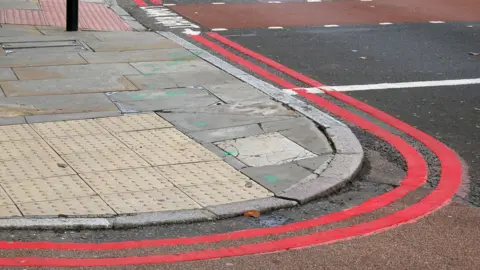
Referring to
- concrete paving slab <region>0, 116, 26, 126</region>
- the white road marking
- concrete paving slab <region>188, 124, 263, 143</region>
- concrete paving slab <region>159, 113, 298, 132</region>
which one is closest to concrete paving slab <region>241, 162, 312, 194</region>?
concrete paving slab <region>188, 124, 263, 143</region>

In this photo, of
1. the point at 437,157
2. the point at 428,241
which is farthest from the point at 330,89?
the point at 428,241

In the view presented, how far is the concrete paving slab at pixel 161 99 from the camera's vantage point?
32.0 ft

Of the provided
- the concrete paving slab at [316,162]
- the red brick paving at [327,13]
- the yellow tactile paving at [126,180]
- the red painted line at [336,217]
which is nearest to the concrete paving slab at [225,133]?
the concrete paving slab at [316,162]

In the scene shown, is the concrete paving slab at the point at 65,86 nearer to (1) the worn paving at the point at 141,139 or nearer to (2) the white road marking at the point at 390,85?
(1) the worn paving at the point at 141,139

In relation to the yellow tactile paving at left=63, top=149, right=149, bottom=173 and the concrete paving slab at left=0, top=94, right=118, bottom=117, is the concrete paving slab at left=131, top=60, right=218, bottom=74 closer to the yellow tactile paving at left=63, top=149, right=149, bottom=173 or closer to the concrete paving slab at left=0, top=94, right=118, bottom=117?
the concrete paving slab at left=0, top=94, right=118, bottom=117

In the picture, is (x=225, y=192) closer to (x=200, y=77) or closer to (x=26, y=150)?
(x=26, y=150)

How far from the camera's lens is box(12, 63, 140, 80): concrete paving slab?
11.1 meters

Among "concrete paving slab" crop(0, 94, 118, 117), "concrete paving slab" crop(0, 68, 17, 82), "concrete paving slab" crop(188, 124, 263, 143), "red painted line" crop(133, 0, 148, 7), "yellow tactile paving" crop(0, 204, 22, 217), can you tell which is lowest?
"red painted line" crop(133, 0, 148, 7)

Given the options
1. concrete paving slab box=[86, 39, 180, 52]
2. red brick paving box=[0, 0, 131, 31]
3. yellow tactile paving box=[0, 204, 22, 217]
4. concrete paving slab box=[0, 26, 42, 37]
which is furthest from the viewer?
red brick paving box=[0, 0, 131, 31]

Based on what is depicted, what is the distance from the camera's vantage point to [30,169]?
754 cm

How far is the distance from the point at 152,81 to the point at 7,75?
180cm

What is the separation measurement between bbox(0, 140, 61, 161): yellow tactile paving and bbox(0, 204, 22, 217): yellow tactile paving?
4.04 ft

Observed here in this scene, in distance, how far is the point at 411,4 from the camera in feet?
61.1

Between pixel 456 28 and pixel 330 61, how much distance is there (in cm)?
402
